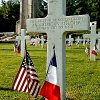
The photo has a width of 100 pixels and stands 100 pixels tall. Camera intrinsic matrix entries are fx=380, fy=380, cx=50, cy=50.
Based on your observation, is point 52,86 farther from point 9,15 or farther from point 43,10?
point 9,15

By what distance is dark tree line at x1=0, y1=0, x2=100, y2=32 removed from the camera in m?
69.0

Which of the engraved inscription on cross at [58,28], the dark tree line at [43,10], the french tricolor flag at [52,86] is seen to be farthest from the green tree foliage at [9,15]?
the french tricolor flag at [52,86]

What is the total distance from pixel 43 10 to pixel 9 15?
9.79m

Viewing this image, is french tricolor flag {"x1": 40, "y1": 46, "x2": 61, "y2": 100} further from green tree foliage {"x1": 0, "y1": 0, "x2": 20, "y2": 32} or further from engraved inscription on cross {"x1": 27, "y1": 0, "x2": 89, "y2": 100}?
green tree foliage {"x1": 0, "y1": 0, "x2": 20, "y2": 32}

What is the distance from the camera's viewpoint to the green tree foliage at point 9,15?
81812 millimetres

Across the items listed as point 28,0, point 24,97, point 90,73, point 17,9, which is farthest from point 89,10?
point 24,97

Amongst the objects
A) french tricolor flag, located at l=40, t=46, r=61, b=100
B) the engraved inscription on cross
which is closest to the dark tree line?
the engraved inscription on cross

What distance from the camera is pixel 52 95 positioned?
6969 millimetres

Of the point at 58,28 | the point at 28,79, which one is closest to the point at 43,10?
the point at 58,28

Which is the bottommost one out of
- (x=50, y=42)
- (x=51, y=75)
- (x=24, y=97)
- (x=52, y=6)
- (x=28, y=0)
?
(x=24, y=97)

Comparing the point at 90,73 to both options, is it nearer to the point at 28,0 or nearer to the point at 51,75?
the point at 51,75

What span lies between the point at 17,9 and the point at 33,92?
80.0m

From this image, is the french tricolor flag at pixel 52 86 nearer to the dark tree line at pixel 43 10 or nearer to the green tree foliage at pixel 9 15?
the dark tree line at pixel 43 10

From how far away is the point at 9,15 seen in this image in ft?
277
